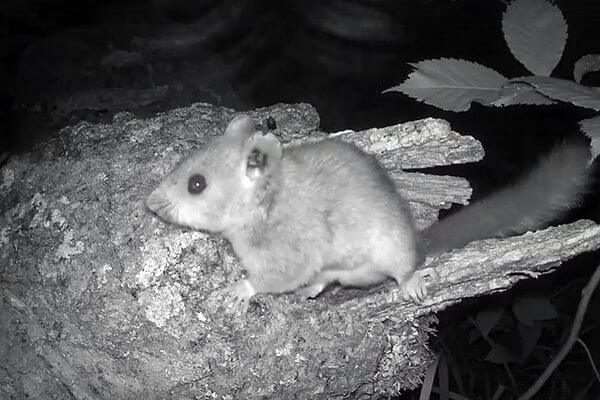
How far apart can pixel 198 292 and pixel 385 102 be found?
4.18ft

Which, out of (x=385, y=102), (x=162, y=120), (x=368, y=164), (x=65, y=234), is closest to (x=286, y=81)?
(x=385, y=102)

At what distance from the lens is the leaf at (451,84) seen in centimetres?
146

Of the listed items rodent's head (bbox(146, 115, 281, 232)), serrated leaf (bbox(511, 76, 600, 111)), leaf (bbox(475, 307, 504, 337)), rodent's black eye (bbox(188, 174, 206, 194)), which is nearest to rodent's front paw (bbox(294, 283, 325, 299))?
rodent's head (bbox(146, 115, 281, 232))

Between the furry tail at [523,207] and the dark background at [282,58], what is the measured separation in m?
0.44

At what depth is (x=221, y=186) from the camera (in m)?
1.59

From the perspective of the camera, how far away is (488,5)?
2445 mm

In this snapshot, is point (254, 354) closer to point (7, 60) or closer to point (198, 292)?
point (198, 292)

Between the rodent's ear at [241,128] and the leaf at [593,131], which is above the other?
the leaf at [593,131]

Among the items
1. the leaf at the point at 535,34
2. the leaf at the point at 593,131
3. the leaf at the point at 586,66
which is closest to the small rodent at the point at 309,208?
the leaf at the point at 586,66

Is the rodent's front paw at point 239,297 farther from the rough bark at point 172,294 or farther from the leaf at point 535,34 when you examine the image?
the leaf at point 535,34

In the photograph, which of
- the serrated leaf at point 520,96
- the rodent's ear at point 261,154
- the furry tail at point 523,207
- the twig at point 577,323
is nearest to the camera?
the serrated leaf at point 520,96

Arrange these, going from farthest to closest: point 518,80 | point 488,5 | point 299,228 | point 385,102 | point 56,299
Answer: point 385,102 < point 488,5 < point 56,299 < point 299,228 < point 518,80

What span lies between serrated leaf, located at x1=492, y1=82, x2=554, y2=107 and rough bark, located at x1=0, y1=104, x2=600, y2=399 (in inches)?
15.1

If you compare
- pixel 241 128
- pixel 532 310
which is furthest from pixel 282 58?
pixel 532 310
